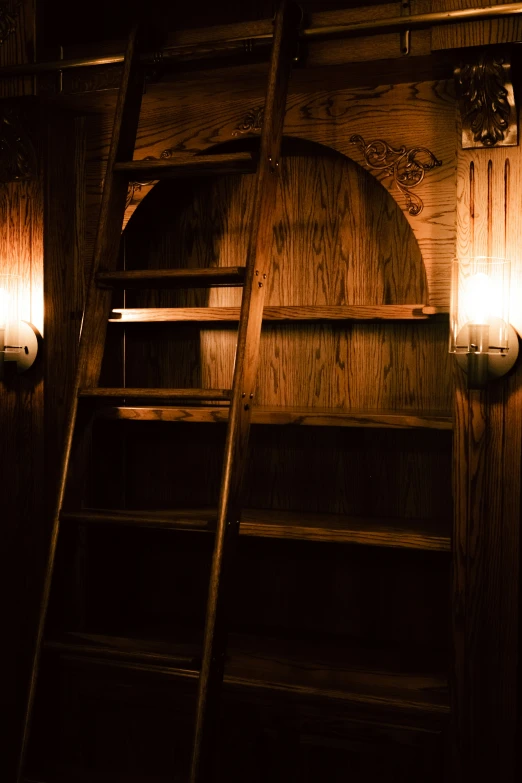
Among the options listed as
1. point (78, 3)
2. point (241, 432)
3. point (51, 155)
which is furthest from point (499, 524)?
point (78, 3)

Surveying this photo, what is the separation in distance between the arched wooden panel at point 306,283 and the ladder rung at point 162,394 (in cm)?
89

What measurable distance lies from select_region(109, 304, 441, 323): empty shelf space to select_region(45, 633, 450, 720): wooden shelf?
1037 mm

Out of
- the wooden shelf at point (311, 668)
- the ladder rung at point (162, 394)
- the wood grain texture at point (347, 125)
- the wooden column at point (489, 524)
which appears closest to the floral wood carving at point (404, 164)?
the wood grain texture at point (347, 125)

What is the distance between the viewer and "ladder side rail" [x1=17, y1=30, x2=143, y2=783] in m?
2.23

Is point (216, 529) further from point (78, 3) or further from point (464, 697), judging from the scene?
point (78, 3)

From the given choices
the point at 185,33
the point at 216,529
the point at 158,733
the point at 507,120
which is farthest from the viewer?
the point at 158,733

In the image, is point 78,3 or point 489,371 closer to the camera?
point 489,371

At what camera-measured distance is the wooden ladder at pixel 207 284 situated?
6.60 feet

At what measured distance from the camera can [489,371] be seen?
2.37 metres

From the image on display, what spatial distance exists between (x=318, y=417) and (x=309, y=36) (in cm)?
111

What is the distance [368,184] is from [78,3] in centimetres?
123

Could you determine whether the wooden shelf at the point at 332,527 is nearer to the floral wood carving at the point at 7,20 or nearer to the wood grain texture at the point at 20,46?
the wood grain texture at the point at 20,46

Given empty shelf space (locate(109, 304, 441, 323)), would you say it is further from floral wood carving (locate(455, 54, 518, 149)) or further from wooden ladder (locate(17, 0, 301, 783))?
floral wood carving (locate(455, 54, 518, 149))

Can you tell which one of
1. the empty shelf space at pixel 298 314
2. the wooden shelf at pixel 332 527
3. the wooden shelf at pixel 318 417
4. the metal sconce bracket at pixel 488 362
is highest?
the empty shelf space at pixel 298 314
